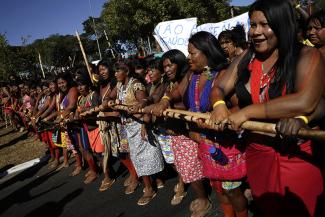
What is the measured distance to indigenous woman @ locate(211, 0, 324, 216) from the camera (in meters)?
1.90

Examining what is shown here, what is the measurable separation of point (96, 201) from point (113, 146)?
929 millimetres

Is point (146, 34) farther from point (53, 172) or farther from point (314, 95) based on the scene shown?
point (314, 95)

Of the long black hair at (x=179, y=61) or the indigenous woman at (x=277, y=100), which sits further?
the long black hair at (x=179, y=61)

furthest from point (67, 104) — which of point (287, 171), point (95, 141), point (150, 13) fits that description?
point (150, 13)

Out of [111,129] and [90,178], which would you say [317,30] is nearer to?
[111,129]

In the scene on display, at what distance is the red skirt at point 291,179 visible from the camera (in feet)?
6.82

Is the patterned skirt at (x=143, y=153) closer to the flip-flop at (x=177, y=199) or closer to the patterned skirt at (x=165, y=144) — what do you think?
the patterned skirt at (x=165, y=144)

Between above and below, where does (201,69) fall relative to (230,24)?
below

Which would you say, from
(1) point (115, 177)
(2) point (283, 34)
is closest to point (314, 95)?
(2) point (283, 34)

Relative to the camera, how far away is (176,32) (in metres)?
9.16

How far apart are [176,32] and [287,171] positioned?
7.50 m

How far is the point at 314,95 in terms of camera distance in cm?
188

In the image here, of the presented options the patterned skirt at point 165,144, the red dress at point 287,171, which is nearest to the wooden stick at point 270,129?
the red dress at point 287,171

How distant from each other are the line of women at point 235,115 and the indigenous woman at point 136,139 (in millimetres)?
14
